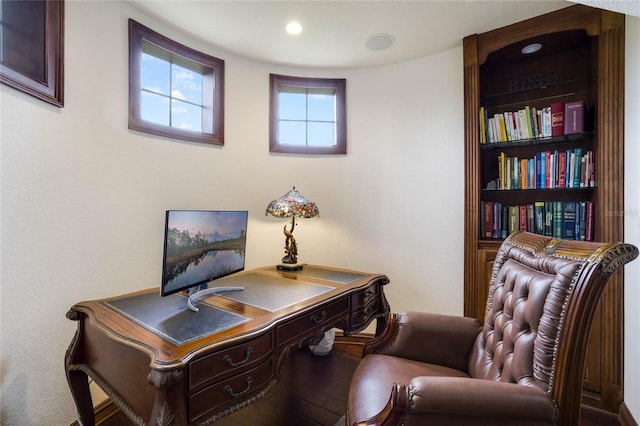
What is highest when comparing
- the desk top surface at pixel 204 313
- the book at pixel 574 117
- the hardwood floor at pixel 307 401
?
the book at pixel 574 117

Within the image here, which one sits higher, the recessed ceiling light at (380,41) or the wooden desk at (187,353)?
the recessed ceiling light at (380,41)

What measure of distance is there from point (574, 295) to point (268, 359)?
1.12 meters

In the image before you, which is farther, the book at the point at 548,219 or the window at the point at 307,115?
A: the window at the point at 307,115

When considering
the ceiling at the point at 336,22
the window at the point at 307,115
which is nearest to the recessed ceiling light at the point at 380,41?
the ceiling at the point at 336,22

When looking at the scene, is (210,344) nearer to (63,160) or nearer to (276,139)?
(63,160)

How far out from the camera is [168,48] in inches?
78.6

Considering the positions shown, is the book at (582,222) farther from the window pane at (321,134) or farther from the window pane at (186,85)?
the window pane at (186,85)

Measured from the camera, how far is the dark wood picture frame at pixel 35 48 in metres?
1.22

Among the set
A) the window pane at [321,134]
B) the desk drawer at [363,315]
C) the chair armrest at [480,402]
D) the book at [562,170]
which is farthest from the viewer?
the window pane at [321,134]

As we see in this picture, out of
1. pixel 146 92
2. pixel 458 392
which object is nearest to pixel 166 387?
pixel 458 392

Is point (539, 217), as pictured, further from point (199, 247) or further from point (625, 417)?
point (199, 247)

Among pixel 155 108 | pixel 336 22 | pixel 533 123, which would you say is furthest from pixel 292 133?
pixel 533 123

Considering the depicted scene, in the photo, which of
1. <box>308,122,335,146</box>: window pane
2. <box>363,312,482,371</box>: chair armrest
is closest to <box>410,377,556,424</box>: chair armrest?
<box>363,312,482,371</box>: chair armrest

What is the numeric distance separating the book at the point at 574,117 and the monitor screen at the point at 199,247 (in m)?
2.22
